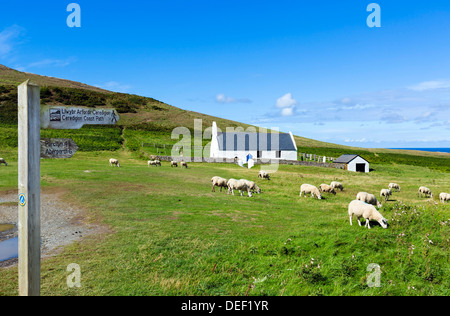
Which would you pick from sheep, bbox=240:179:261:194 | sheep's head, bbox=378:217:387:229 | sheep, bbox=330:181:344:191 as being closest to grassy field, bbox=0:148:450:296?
sheep's head, bbox=378:217:387:229

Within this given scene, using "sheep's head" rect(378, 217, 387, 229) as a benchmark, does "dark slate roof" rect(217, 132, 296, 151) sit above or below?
above

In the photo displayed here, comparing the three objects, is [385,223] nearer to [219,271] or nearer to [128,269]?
[219,271]

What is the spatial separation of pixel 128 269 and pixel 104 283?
915 millimetres

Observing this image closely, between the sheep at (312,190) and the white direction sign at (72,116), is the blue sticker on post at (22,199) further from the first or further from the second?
the sheep at (312,190)

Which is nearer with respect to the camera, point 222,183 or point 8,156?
point 222,183

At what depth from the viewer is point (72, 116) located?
5.77 meters

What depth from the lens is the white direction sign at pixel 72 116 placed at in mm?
5359

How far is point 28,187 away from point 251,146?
2320 inches

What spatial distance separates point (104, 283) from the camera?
7281mm

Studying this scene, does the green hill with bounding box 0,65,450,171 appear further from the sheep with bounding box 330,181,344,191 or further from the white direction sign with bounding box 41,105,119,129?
the white direction sign with bounding box 41,105,119,129

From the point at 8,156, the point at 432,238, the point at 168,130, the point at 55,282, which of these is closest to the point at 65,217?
the point at 55,282

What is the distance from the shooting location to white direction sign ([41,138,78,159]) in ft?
18.2

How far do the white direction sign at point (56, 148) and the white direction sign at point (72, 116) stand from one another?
1.07 ft

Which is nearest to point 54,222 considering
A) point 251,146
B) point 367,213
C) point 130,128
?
point 367,213
